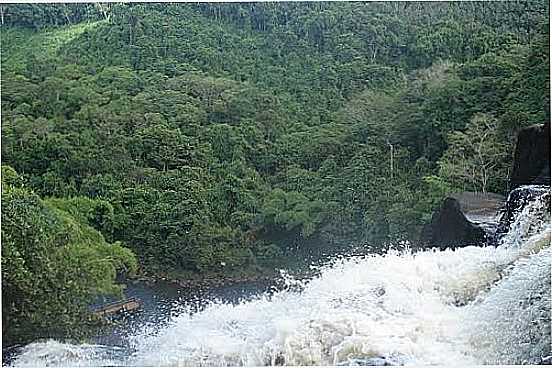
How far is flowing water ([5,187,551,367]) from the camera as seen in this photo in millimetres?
3289

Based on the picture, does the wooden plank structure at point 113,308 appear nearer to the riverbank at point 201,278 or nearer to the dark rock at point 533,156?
the riverbank at point 201,278

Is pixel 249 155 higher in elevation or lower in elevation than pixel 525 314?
higher

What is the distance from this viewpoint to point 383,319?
338 cm

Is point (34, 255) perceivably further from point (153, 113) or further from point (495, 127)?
point (495, 127)

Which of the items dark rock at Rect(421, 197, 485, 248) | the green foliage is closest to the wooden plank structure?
the green foliage

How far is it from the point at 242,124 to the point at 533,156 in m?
1.05

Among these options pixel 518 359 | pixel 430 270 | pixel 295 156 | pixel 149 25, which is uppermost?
pixel 149 25

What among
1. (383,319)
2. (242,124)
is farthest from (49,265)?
(383,319)

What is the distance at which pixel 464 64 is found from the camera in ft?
12.2

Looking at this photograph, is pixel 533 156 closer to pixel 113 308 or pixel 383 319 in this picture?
pixel 383 319

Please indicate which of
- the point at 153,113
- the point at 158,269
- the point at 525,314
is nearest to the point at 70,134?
the point at 153,113

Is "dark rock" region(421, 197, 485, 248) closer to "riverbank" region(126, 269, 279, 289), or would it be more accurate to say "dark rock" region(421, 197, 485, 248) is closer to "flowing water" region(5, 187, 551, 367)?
"flowing water" region(5, 187, 551, 367)

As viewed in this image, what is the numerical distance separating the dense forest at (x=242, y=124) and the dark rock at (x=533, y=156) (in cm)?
4

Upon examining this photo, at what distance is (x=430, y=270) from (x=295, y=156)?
2.10 feet
